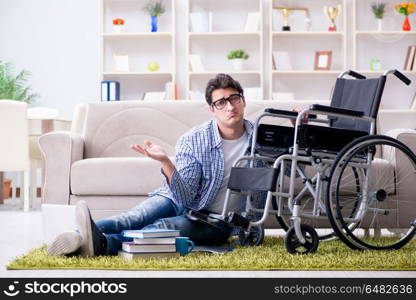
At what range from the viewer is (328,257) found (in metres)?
2.56

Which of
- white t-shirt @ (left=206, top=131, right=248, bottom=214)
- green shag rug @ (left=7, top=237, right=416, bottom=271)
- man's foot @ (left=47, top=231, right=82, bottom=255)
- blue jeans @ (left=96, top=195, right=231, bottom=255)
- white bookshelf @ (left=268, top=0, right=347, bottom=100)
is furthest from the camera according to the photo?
white bookshelf @ (left=268, top=0, right=347, bottom=100)

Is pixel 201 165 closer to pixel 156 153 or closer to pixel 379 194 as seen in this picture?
pixel 156 153

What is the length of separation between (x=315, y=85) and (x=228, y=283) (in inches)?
213

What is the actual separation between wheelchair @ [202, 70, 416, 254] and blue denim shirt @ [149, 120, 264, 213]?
9 cm

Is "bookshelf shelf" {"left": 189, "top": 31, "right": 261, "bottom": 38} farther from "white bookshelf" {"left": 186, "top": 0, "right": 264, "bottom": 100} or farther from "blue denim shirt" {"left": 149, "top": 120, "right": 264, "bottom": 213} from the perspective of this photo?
"blue denim shirt" {"left": 149, "top": 120, "right": 264, "bottom": 213}

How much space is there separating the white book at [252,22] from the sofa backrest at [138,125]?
3213mm

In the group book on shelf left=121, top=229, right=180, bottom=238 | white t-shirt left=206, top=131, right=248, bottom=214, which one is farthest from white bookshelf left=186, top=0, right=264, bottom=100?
book on shelf left=121, top=229, right=180, bottom=238

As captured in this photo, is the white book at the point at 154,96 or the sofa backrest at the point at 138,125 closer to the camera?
the sofa backrest at the point at 138,125

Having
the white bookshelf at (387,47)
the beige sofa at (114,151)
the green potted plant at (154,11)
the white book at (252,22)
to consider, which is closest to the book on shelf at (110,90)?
Answer: the green potted plant at (154,11)

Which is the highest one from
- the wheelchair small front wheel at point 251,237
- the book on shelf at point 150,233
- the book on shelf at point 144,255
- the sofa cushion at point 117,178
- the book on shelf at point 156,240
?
the sofa cushion at point 117,178

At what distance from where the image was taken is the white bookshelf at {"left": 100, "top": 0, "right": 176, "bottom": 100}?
7.33 meters

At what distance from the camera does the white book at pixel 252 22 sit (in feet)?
23.2

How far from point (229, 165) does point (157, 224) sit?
450 mm

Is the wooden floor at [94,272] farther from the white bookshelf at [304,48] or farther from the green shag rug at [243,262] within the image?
the white bookshelf at [304,48]
